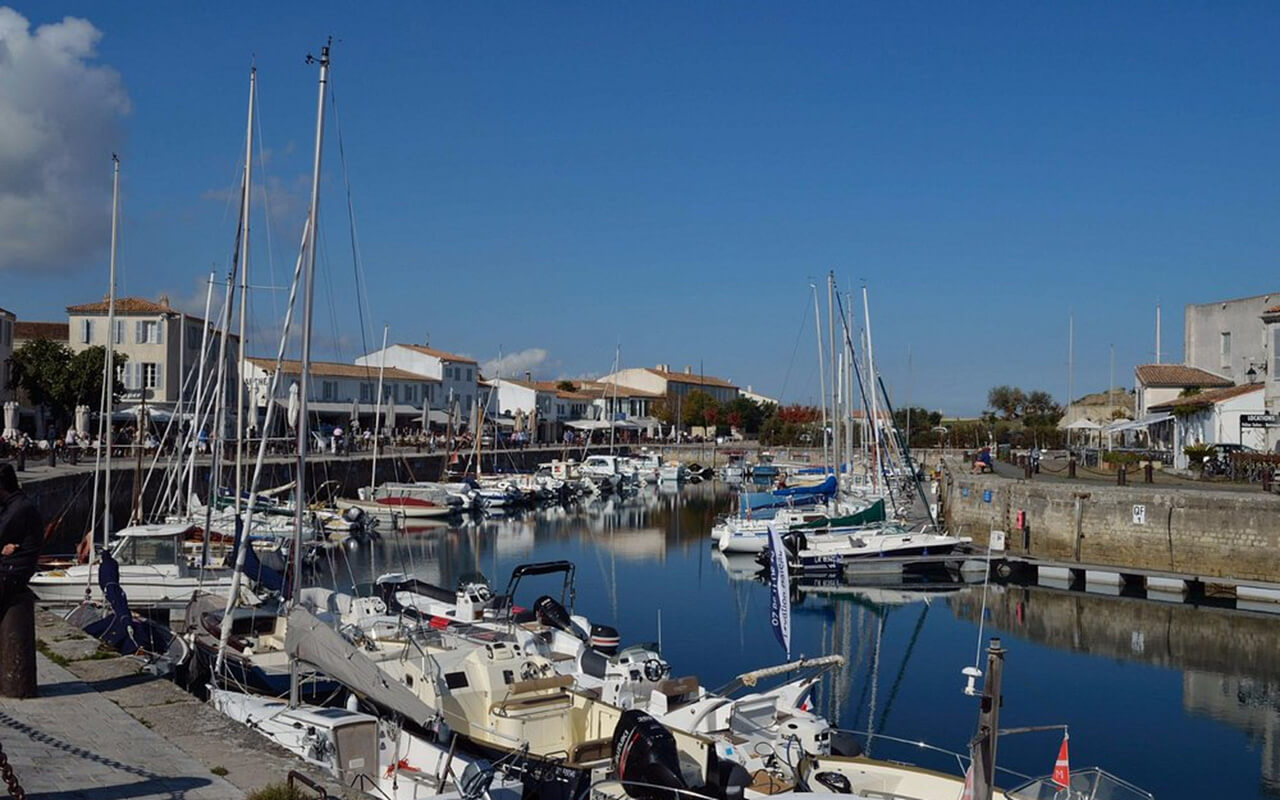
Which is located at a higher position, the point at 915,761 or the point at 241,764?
the point at 241,764

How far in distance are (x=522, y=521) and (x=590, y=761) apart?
43156mm

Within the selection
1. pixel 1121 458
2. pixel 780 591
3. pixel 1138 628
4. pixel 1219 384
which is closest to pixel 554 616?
pixel 780 591

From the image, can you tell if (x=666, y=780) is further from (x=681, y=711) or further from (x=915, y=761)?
(x=915, y=761)

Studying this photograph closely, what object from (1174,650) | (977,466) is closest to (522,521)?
(977,466)

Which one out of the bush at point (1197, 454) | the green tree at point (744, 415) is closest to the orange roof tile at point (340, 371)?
the green tree at point (744, 415)

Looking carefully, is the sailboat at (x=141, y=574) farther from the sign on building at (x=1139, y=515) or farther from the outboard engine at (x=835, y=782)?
the sign on building at (x=1139, y=515)

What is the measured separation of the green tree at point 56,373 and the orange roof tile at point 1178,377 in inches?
2021

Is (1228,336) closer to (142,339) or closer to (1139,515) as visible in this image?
(1139,515)

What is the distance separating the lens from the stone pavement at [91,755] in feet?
28.9

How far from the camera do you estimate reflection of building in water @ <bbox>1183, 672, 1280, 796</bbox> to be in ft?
65.0

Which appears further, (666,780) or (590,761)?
(590,761)

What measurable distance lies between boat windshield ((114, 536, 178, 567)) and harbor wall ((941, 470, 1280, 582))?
27.7 m

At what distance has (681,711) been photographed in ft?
47.6

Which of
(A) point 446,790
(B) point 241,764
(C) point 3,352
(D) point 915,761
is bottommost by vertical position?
(D) point 915,761
